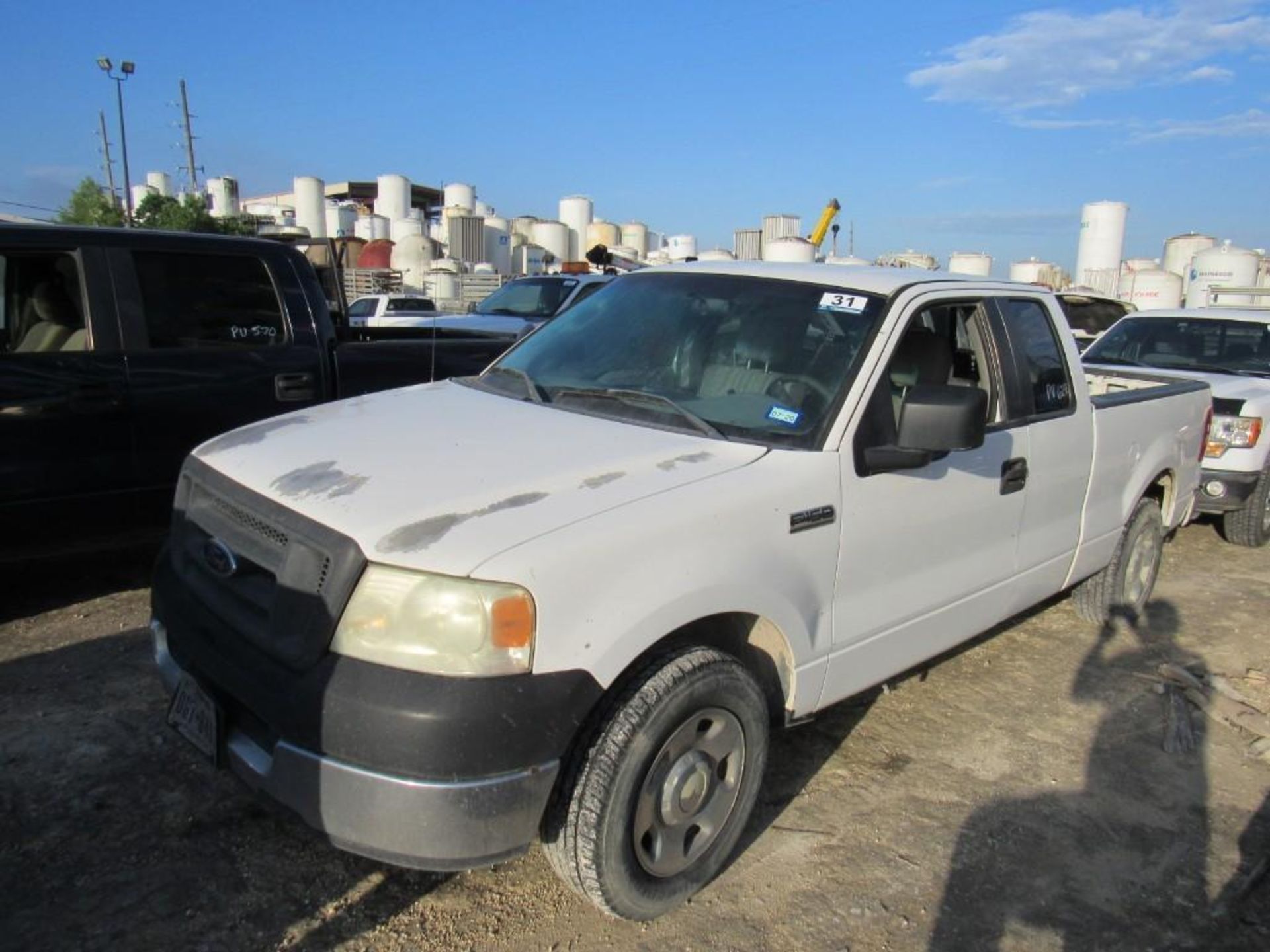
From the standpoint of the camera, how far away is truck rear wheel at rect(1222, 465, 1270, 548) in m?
6.94

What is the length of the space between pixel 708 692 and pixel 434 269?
3679 centimetres

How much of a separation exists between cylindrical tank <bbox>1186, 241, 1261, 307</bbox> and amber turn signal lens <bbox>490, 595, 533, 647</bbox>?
26.7 metres

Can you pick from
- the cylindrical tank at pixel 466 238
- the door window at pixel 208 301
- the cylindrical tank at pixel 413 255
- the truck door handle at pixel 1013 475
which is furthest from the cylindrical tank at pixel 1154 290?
the cylindrical tank at pixel 466 238

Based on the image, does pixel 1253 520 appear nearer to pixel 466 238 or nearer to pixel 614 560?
pixel 614 560

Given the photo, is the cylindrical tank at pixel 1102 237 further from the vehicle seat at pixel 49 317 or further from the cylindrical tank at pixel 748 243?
the vehicle seat at pixel 49 317

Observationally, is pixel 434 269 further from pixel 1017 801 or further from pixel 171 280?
pixel 1017 801

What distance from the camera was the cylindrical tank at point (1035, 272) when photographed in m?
30.2

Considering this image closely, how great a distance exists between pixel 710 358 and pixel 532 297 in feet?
31.5

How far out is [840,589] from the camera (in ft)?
9.78

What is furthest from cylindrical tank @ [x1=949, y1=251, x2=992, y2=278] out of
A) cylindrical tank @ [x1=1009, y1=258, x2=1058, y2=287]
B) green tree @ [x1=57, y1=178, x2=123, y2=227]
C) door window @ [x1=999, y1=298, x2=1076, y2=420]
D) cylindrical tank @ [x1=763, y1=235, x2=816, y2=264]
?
green tree @ [x1=57, y1=178, x2=123, y2=227]

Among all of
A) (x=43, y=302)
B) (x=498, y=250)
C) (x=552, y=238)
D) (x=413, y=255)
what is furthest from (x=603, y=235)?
(x=43, y=302)

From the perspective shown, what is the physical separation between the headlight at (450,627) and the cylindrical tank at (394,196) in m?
68.1

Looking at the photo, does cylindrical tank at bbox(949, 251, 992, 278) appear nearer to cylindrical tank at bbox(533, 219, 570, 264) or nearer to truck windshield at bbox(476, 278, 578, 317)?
truck windshield at bbox(476, 278, 578, 317)

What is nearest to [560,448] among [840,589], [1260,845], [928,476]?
[840,589]
